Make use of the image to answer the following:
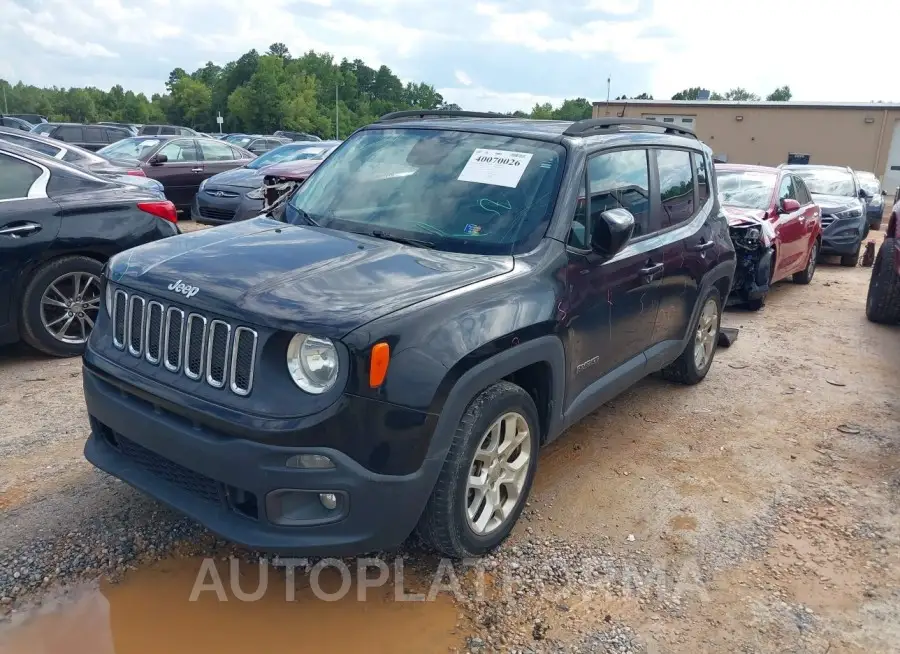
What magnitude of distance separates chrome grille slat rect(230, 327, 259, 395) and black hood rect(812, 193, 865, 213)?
457 inches

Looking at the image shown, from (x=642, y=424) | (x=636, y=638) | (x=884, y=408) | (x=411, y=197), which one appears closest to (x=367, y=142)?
(x=411, y=197)

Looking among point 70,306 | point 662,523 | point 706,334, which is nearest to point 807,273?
point 706,334

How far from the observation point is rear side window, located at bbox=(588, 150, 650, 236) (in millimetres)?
3830

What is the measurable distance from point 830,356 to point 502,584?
495 centimetres

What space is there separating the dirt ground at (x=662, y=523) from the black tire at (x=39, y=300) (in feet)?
0.60

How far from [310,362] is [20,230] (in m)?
3.69

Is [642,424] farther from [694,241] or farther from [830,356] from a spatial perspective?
[830,356]

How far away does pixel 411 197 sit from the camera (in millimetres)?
3748

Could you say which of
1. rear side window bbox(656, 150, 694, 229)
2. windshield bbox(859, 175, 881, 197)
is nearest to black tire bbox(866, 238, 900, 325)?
rear side window bbox(656, 150, 694, 229)

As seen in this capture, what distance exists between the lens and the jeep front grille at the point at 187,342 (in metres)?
2.65

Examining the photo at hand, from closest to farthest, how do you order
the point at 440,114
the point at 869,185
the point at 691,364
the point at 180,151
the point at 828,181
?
the point at 440,114, the point at 691,364, the point at 180,151, the point at 828,181, the point at 869,185

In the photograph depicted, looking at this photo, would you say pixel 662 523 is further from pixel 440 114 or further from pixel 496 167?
pixel 440 114

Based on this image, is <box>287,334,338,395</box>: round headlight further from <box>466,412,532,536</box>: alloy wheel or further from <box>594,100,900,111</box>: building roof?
<box>594,100,900,111</box>: building roof

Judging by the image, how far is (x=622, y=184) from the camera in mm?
4105
